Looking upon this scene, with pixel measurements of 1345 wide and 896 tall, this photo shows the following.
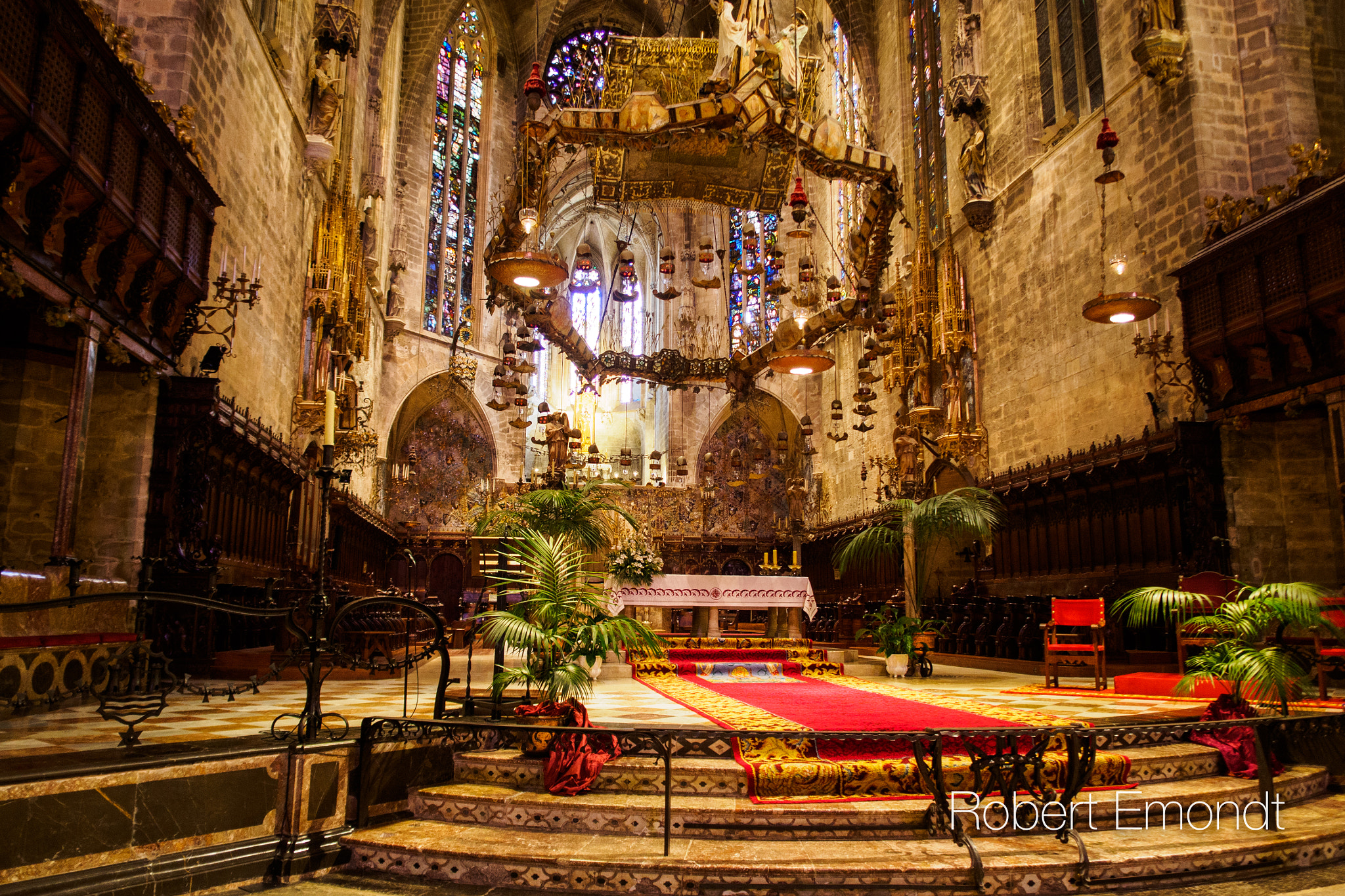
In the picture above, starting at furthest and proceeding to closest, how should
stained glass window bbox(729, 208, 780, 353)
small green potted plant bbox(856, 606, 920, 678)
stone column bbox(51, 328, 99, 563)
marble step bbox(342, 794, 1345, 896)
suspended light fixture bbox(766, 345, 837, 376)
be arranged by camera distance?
stained glass window bbox(729, 208, 780, 353), small green potted plant bbox(856, 606, 920, 678), suspended light fixture bbox(766, 345, 837, 376), stone column bbox(51, 328, 99, 563), marble step bbox(342, 794, 1345, 896)

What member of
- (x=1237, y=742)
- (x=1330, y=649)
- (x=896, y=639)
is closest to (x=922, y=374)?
(x=896, y=639)

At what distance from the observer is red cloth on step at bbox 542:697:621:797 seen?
4270 mm

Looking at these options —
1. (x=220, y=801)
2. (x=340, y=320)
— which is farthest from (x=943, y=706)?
(x=340, y=320)

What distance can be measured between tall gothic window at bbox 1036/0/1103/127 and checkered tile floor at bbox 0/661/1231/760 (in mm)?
9159

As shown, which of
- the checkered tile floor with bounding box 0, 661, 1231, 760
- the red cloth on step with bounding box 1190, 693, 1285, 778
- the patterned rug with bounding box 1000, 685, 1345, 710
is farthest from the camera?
the patterned rug with bounding box 1000, 685, 1345, 710

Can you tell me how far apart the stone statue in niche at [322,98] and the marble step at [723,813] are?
11.8 meters

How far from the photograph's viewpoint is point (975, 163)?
15.4 metres

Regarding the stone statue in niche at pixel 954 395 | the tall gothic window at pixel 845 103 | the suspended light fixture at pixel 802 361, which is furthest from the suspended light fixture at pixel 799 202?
the tall gothic window at pixel 845 103

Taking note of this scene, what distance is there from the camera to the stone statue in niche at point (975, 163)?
50.4ft

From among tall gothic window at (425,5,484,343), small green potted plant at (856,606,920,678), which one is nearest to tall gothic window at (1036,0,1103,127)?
small green potted plant at (856,606,920,678)

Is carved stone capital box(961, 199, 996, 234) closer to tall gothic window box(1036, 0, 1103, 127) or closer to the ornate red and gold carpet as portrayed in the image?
tall gothic window box(1036, 0, 1103, 127)

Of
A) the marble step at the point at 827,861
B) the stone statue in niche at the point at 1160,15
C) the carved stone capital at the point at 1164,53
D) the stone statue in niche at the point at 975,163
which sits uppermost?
the stone statue in niche at the point at 975,163

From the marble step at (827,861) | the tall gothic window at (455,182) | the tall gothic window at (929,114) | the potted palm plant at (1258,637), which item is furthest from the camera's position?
the tall gothic window at (455,182)

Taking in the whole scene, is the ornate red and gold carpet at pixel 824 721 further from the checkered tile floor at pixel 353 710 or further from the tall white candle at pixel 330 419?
the tall white candle at pixel 330 419
